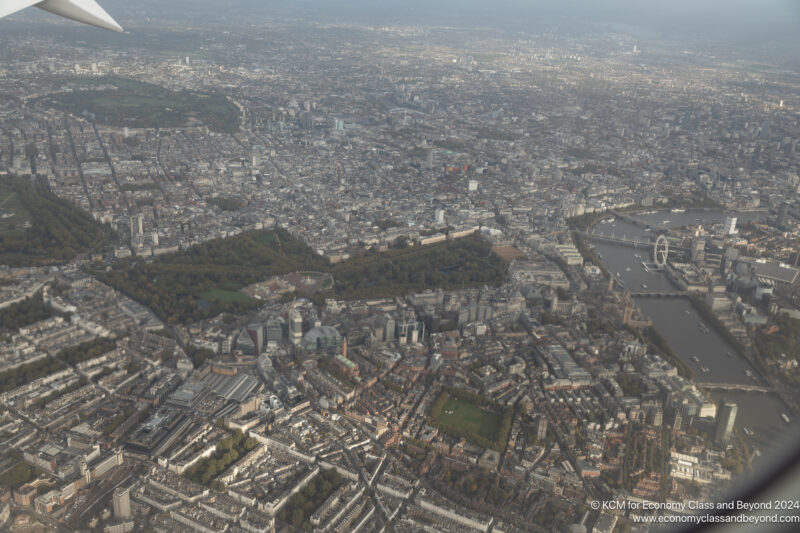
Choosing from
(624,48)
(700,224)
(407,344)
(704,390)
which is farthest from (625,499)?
(624,48)

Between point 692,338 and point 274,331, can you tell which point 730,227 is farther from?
point 274,331

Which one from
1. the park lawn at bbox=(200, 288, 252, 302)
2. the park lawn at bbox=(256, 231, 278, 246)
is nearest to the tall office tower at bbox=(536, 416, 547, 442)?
the park lawn at bbox=(200, 288, 252, 302)

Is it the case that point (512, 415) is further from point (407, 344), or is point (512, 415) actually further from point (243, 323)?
point (243, 323)

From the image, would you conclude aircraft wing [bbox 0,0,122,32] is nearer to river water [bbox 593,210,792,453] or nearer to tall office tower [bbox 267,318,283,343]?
river water [bbox 593,210,792,453]

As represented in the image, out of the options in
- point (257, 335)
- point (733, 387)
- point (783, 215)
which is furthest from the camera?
point (783, 215)

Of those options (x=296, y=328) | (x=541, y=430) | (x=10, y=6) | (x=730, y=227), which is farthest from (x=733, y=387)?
(x=10, y=6)

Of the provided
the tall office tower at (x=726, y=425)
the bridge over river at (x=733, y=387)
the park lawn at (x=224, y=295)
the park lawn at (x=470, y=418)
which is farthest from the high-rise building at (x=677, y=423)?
the park lawn at (x=224, y=295)
